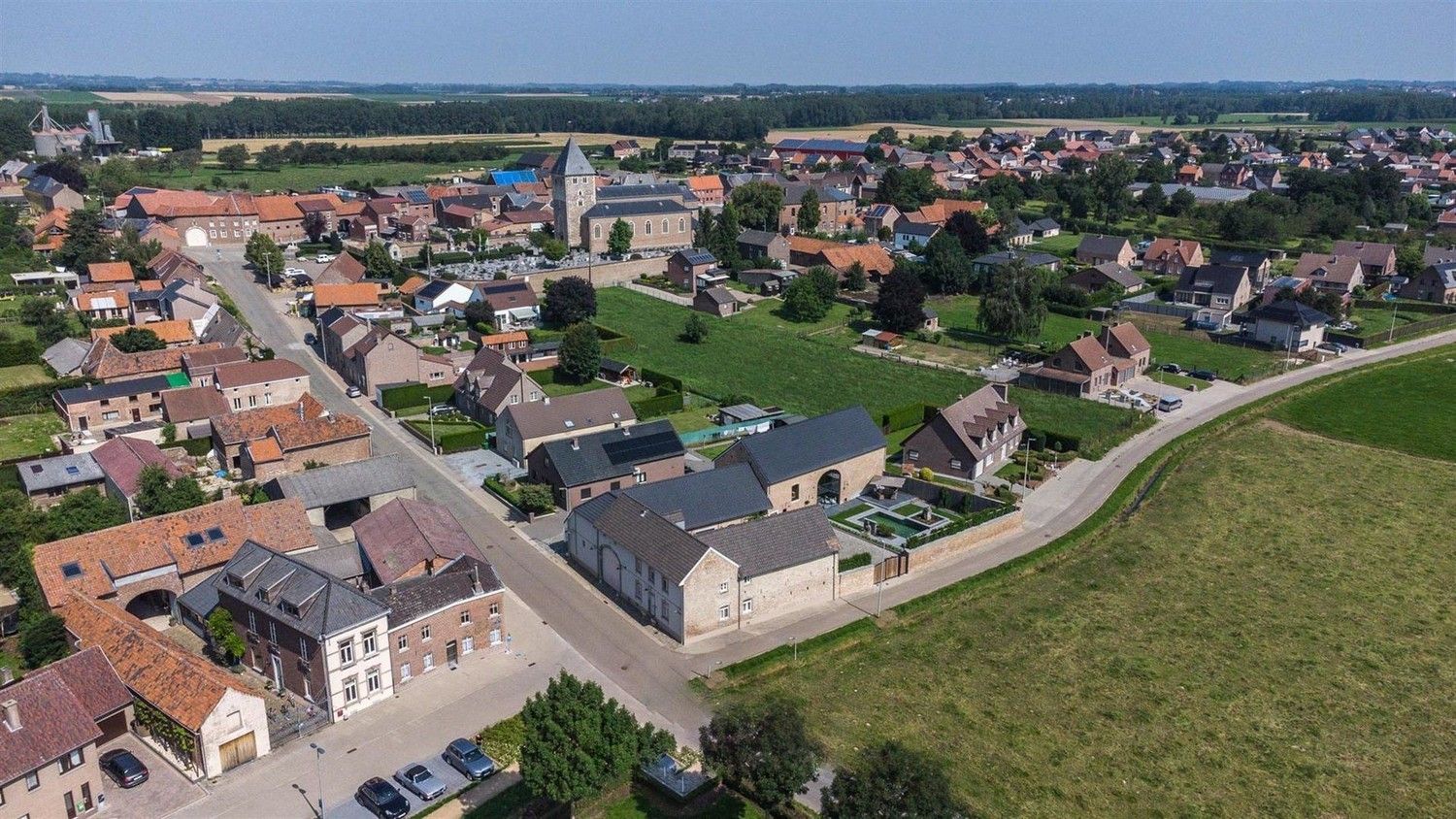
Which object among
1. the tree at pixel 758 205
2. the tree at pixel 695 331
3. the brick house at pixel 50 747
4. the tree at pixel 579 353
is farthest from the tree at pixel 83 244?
the brick house at pixel 50 747

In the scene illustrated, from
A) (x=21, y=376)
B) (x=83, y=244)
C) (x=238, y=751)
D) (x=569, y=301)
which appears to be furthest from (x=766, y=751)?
(x=83, y=244)

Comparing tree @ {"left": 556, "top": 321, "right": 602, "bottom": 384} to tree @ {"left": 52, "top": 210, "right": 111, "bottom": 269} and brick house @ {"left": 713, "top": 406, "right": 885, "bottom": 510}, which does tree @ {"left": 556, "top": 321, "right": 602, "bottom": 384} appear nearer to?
brick house @ {"left": 713, "top": 406, "right": 885, "bottom": 510}

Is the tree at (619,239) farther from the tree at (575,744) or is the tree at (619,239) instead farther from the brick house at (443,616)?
the tree at (575,744)

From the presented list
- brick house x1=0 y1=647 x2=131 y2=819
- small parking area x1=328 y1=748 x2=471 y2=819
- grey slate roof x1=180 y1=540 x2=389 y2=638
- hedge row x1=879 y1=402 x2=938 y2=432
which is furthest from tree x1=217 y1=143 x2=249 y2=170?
small parking area x1=328 y1=748 x2=471 y2=819

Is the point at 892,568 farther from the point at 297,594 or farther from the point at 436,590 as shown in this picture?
the point at 297,594

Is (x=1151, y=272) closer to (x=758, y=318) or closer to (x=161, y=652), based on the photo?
(x=758, y=318)

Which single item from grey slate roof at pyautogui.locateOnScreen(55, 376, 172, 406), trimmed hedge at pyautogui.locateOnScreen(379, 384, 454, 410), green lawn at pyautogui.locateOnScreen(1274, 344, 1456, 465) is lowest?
green lawn at pyautogui.locateOnScreen(1274, 344, 1456, 465)

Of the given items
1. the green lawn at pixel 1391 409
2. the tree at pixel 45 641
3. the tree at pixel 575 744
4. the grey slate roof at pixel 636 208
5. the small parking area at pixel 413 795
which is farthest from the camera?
the grey slate roof at pixel 636 208
